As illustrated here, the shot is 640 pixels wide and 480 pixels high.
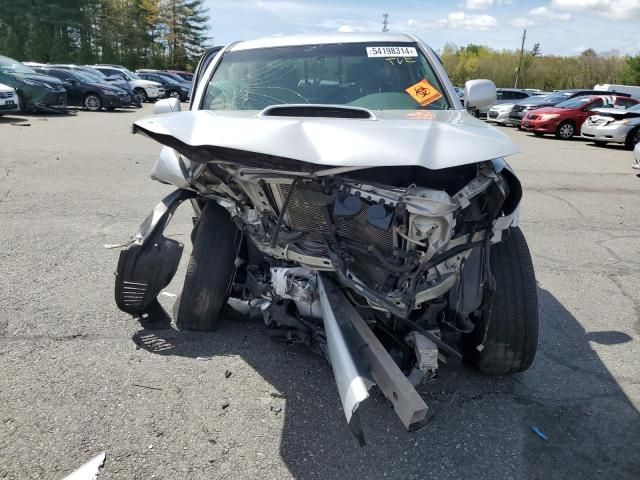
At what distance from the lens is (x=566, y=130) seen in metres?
16.6

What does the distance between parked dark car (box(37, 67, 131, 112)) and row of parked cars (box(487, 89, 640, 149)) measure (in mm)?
15236

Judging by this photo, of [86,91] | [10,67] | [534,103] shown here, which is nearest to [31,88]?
[10,67]

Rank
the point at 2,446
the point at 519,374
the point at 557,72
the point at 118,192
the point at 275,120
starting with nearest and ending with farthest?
the point at 2,446 → the point at 275,120 → the point at 519,374 → the point at 118,192 → the point at 557,72

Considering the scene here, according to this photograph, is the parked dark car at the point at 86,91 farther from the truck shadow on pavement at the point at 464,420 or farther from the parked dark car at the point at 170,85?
the truck shadow on pavement at the point at 464,420

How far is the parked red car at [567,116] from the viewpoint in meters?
16.4

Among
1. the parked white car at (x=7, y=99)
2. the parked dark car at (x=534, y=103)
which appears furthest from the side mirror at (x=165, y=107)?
the parked dark car at (x=534, y=103)

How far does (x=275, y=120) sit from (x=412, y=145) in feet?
2.44

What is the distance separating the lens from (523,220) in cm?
652

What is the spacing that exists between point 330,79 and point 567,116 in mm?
15114

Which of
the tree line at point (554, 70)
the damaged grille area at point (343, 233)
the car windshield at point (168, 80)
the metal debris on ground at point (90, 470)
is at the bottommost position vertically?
the metal debris on ground at point (90, 470)

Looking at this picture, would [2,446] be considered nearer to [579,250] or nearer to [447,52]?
[579,250]

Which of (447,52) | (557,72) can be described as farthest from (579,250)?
(447,52)

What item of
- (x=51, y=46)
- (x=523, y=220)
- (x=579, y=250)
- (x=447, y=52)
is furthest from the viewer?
(x=447, y=52)

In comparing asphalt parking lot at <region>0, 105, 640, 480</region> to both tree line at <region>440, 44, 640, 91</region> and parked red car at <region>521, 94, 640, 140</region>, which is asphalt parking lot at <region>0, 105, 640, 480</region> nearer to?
parked red car at <region>521, 94, 640, 140</region>
